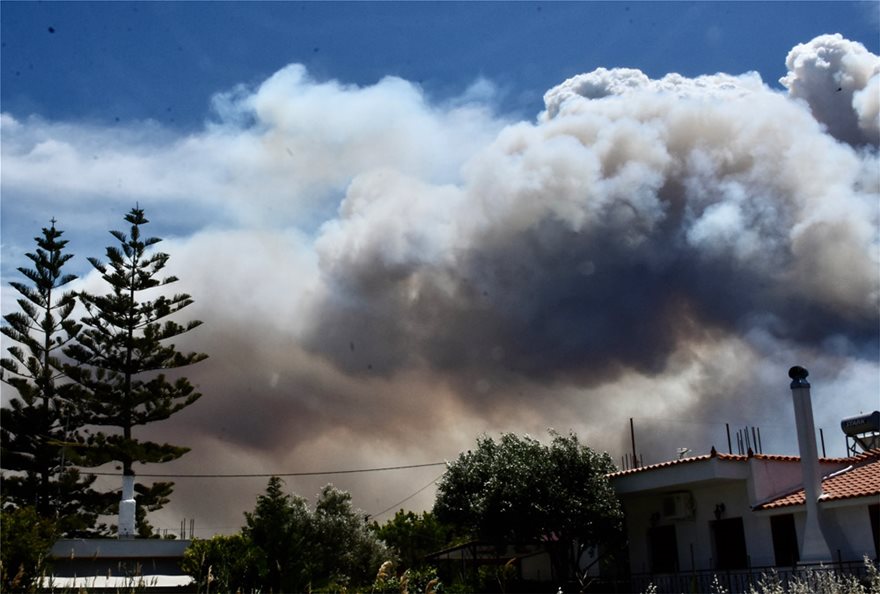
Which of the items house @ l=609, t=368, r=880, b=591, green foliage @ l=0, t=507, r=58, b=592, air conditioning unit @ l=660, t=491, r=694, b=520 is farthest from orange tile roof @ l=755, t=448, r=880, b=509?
green foliage @ l=0, t=507, r=58, b=592

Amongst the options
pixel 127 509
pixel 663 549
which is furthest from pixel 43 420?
pixel 663 549

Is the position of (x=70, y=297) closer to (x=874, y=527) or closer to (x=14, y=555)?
(x=14, y=555)

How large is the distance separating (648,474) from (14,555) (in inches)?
604

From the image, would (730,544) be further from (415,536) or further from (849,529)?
(415,536)

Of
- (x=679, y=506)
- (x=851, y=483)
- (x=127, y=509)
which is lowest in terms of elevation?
(x=679, y=506)

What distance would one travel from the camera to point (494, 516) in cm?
2342

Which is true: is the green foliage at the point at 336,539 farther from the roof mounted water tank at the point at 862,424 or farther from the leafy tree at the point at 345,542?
the roof mounted water tank at the point at 862,424

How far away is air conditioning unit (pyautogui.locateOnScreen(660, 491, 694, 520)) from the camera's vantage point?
22953mm

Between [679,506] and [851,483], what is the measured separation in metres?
4.44

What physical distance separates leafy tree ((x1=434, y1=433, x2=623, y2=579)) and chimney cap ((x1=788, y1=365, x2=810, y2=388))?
17.9 feet

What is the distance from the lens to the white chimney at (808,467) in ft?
62.4

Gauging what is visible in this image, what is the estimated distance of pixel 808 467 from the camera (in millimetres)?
19875

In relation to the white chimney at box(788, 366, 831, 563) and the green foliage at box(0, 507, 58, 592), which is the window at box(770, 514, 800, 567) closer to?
the white chimney at box(788, 366, 831, 563)

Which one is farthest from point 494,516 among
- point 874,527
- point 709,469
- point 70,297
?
point 70,297
